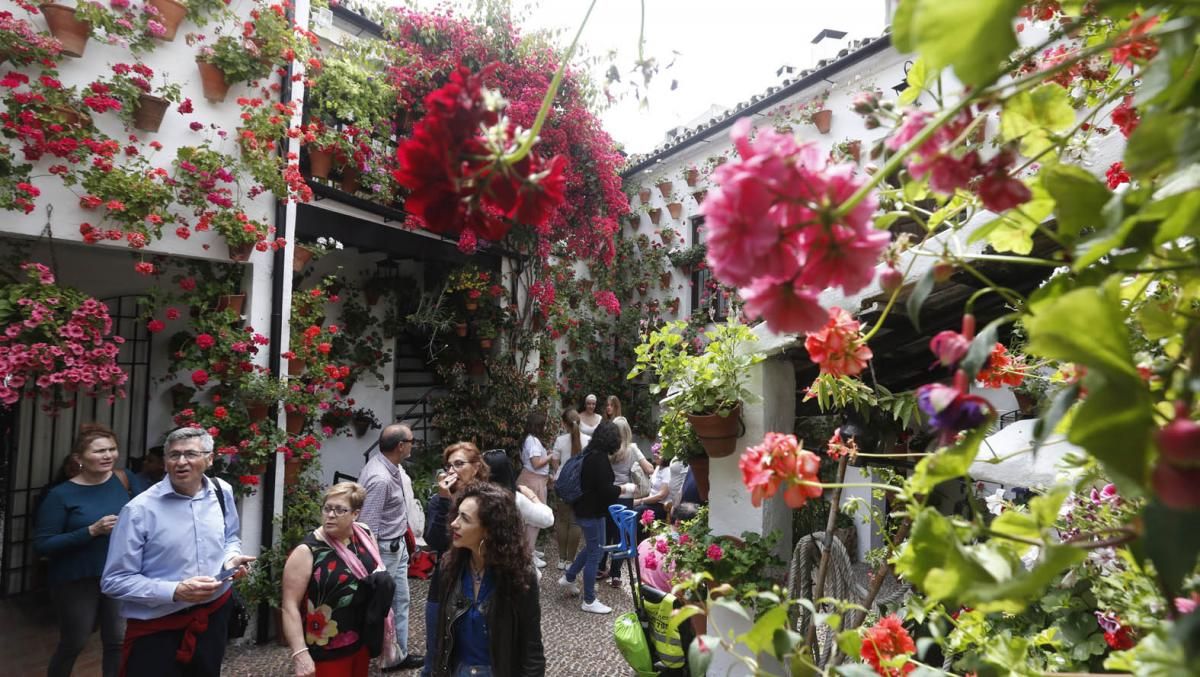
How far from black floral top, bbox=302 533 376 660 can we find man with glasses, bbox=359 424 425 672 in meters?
1.17

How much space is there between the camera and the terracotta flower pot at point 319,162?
5.33 m

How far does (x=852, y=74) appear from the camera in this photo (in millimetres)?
7668

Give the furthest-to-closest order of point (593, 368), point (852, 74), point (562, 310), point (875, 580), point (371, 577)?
1. point (593, 368)
2. point (562, 310)
3. point (852, 74)
4. point (371, 577)
5. point (875, 580)

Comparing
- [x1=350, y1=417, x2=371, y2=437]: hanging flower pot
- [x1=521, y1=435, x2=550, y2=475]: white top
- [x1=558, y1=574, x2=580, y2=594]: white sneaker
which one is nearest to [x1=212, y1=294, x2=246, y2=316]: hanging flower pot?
[x1=350, y1=417, x2=371, y2=437]: hanging flower pot

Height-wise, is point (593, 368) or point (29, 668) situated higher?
point (593, 368)

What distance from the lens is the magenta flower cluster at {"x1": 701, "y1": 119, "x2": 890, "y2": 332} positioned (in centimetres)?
54

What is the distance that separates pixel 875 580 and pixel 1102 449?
1.71 metres

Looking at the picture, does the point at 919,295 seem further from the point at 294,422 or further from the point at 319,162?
the point at 319,162

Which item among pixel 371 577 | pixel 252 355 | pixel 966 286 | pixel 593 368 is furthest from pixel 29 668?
pixel 593 368

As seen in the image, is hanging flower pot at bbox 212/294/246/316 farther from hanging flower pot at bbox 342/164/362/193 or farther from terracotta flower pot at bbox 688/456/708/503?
terracotta flower pot at bbox 688/456/708/503

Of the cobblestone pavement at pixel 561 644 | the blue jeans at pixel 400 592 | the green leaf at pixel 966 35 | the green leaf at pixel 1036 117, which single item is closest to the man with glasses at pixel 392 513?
the blue jeans at pixel 400 592

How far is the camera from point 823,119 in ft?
25.6

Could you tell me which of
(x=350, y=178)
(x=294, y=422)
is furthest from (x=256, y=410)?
(x=350, y=178)

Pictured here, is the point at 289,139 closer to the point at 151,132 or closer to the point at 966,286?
the point at 151,132
